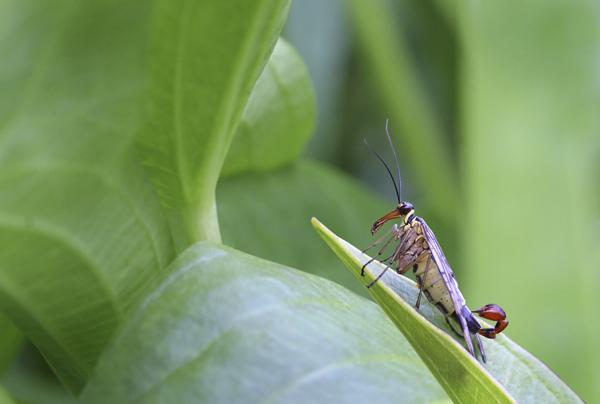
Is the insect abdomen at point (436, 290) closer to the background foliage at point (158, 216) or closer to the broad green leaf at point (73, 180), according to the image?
the background foliage at point (158, 216)

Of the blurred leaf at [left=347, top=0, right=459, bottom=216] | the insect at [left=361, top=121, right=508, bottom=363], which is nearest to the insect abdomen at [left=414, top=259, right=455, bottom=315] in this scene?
the insect at [left=361, top=121, right=508, bottom=363]

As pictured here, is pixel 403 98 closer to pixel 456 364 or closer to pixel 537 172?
pixel 537 172

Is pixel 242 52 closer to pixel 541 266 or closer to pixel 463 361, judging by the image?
pixel 463 361

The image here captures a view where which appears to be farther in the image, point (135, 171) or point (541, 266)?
point (541, 266)

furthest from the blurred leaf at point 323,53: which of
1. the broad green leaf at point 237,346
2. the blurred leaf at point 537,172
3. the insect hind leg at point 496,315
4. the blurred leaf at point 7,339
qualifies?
the broad green leaf at point 237,346

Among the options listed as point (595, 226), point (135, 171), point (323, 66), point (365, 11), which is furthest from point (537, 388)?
point (323, 66)

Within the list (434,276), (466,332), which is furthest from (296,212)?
(466,332)
